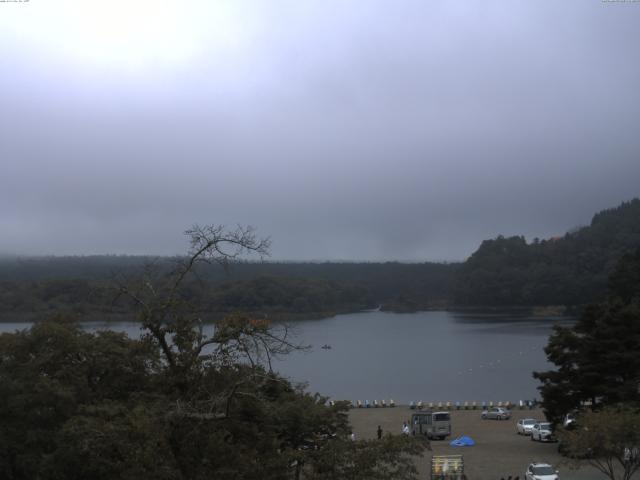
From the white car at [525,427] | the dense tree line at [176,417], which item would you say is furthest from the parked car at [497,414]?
the dense tree line at [176,417]

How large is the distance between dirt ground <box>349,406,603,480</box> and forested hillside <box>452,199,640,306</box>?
76778mm

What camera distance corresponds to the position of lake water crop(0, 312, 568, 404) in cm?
4441

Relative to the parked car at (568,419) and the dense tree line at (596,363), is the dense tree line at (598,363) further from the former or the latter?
the parked car at (568,419)

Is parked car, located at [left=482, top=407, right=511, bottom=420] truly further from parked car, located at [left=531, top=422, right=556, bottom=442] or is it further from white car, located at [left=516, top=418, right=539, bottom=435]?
parked car, located at [left=531, top=422, right=556, bottom=442]

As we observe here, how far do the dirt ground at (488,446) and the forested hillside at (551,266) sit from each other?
7678 cm

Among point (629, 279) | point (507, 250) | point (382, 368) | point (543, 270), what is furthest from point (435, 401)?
point (507, 250)

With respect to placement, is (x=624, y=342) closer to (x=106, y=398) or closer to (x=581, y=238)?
(x=106, y=398)

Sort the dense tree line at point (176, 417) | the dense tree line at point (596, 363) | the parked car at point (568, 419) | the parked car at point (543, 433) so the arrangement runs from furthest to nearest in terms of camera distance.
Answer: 1. the parked car at point (543, 433)
2. the parked car at point (568, 419)
3. the dense tree line at point (596, 363)
4. the dense tree line at point (176, 417)

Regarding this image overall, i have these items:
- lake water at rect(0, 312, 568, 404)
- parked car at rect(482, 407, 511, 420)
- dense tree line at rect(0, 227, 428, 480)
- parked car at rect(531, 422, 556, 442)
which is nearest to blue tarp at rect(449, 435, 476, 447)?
parked car at rect(531, 422, 556, 442)

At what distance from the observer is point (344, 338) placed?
3221 inches

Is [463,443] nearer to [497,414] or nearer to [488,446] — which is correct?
[488,446]

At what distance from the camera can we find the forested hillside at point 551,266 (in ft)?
348

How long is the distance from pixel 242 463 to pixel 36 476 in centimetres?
306

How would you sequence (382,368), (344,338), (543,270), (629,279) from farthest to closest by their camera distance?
(543,270)
(344,338)
(382,368)
(629,279)
